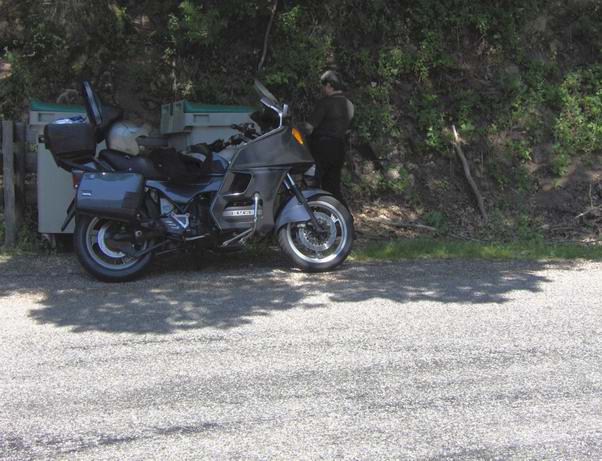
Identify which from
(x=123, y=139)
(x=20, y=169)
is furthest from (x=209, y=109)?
(x=20, y=169)

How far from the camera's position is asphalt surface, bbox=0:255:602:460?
12.6ft

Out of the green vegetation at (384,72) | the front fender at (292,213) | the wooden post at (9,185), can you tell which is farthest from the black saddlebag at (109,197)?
the green vegetation at (384,72)

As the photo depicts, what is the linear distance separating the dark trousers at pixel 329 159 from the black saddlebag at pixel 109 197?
9.50 ft

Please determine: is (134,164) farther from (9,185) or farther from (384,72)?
(384,72)

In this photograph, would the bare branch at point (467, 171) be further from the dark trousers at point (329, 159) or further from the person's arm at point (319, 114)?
the person's arm at point (319, 114)

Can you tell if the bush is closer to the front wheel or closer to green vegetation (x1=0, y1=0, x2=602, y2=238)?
green vegetation (x1=0, y1=0, x2=602, y2=238)

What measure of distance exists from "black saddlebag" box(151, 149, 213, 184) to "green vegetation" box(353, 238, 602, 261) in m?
2.03

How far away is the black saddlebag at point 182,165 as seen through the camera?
7.29 meters

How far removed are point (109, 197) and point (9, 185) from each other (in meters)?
2.12

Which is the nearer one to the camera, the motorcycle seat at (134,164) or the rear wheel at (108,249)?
the rear wheel at (108,249)

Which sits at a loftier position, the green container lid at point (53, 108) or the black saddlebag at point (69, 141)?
the green container lid at point (53, 108)

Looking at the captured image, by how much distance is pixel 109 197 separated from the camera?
7.02 m

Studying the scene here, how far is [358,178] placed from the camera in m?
11.1

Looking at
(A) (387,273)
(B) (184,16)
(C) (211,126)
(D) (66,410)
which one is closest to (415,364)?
(D) (66,410)
